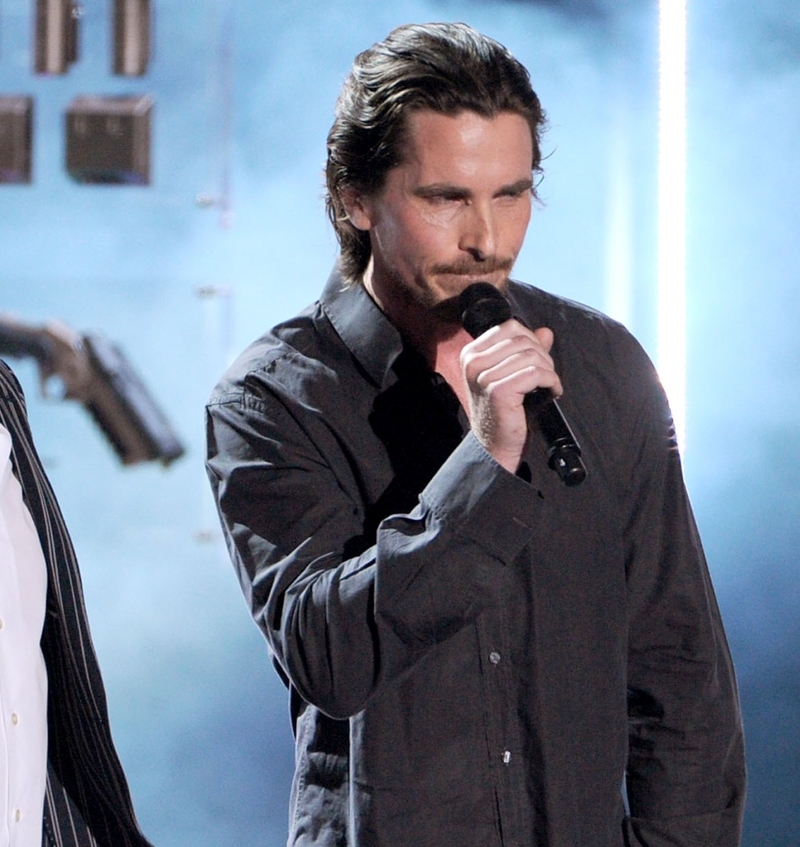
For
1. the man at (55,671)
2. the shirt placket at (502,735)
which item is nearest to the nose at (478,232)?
the shirt placket at (502,735)

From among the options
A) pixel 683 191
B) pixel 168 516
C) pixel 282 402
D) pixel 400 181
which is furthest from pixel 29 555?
pixel 683 191

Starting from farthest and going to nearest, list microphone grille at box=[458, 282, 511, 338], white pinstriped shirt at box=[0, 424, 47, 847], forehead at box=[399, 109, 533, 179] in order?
forehead at box=[399, 109, 533, 179] → microphone grille at box=[458, 282, 511, 338] → white pinstriped shirt at box=[0, 424, 47, 847]

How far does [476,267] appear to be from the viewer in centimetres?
139

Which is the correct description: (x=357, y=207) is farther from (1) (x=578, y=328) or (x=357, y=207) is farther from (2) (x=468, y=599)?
(2) (x=468, y=599)

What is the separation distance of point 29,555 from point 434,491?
389mm

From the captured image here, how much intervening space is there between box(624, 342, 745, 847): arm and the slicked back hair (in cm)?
41

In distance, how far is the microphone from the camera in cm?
117

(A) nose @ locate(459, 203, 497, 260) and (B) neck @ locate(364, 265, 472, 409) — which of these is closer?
(A) nose @ locate(459, 203, 497, 260)

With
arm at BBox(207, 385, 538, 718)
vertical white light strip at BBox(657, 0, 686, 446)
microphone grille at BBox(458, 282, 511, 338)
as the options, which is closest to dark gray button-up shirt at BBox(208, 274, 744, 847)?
arm at BBox(207, 385, 538, 718)

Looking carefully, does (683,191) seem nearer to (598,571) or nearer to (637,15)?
(637,15)

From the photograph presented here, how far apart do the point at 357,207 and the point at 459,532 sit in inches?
18.7

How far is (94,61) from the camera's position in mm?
2842

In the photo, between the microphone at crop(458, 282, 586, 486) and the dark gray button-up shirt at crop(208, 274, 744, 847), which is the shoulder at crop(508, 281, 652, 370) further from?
the microphone at crop(458, 282, 586, 486)

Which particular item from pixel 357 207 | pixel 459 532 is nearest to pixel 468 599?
pixel 459 532
